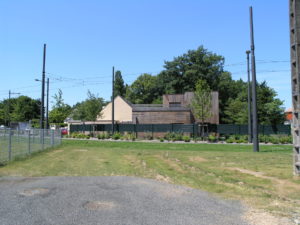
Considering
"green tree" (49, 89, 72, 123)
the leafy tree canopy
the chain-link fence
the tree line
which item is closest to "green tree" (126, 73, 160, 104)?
the tree line

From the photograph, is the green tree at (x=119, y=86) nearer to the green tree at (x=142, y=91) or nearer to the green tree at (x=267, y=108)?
the green tree at (x=142, y=91)

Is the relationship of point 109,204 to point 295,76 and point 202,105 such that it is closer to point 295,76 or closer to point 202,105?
point 295,76

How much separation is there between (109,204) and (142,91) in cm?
8035

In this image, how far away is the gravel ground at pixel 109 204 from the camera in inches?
182

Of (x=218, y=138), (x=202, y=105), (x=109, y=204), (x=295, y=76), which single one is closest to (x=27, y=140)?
(x=109, y=204)

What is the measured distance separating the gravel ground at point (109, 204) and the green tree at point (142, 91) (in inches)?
2922

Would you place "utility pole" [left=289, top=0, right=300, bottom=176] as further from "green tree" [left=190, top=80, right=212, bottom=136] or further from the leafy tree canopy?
the leafy tree canopy

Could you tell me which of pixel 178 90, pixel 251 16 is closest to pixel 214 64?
pixel 178 90

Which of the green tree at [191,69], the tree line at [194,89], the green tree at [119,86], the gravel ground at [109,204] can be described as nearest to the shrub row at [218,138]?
the tree line at [194,89]

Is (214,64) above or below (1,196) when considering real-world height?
above

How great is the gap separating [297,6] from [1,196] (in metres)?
10.0

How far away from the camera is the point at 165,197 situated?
620 centimetres

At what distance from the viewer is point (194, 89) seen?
64500mm

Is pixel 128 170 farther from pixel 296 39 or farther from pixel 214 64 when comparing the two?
pixel 214 64
